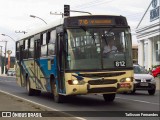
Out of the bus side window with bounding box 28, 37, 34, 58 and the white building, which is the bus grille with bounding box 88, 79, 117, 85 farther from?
the white building

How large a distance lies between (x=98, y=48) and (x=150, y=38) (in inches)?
1758

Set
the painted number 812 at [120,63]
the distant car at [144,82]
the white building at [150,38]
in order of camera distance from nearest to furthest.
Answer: the painted number 812 at [120,63]
the distant car at [144,82]
the white building at [150,38]

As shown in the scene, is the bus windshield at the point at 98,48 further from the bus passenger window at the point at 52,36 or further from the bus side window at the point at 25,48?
the bus side window at the point at 25,48

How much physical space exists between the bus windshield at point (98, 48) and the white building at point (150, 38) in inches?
1553

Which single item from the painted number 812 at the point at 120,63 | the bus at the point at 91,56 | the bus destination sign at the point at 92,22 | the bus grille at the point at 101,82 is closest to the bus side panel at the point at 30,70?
the bus at the point at 91,56

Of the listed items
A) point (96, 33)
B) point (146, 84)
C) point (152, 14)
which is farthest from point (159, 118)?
point (152, 14)

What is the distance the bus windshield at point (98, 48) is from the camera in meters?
14.9

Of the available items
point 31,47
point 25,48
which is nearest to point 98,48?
point 31,47

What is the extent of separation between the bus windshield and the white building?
1553 inches

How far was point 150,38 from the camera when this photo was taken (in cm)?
5881

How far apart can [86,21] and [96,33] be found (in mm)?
597

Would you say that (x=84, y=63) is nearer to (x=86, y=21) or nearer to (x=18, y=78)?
(x=86, y=21)

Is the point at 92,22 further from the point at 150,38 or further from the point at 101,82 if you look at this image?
the point at 150,38

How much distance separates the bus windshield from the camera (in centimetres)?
1493
